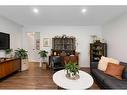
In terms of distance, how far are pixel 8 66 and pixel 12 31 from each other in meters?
2.01

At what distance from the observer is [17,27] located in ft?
21.7

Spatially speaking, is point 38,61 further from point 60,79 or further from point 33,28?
point 60,79

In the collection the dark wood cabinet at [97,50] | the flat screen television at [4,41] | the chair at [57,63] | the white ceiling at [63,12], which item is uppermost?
the white ceiling at [63,12]

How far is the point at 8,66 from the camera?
15.2ft

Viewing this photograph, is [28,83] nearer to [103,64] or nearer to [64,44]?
[103,64]

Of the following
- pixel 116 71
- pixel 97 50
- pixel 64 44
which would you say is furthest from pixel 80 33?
pixel 116 71

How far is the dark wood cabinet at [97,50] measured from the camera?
599cm

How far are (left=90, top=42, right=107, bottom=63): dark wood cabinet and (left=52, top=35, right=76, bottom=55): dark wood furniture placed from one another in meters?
1.07

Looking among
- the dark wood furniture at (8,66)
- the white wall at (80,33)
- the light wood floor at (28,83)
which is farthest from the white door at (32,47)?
the light wood floor at (28,83)

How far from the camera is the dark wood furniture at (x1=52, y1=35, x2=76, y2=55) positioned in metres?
6.89

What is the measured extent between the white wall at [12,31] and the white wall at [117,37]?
4304 mm

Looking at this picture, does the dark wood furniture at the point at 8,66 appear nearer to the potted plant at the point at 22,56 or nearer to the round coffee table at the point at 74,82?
the potted plant at the point at 22,56

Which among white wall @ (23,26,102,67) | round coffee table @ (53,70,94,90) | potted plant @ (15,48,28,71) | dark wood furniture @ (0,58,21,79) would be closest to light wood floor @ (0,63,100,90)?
dark wood furniture @ (0,58,21,79)

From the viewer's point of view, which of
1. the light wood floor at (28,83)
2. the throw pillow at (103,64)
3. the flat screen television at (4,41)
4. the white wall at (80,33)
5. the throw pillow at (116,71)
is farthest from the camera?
the white wall at (80,33)
